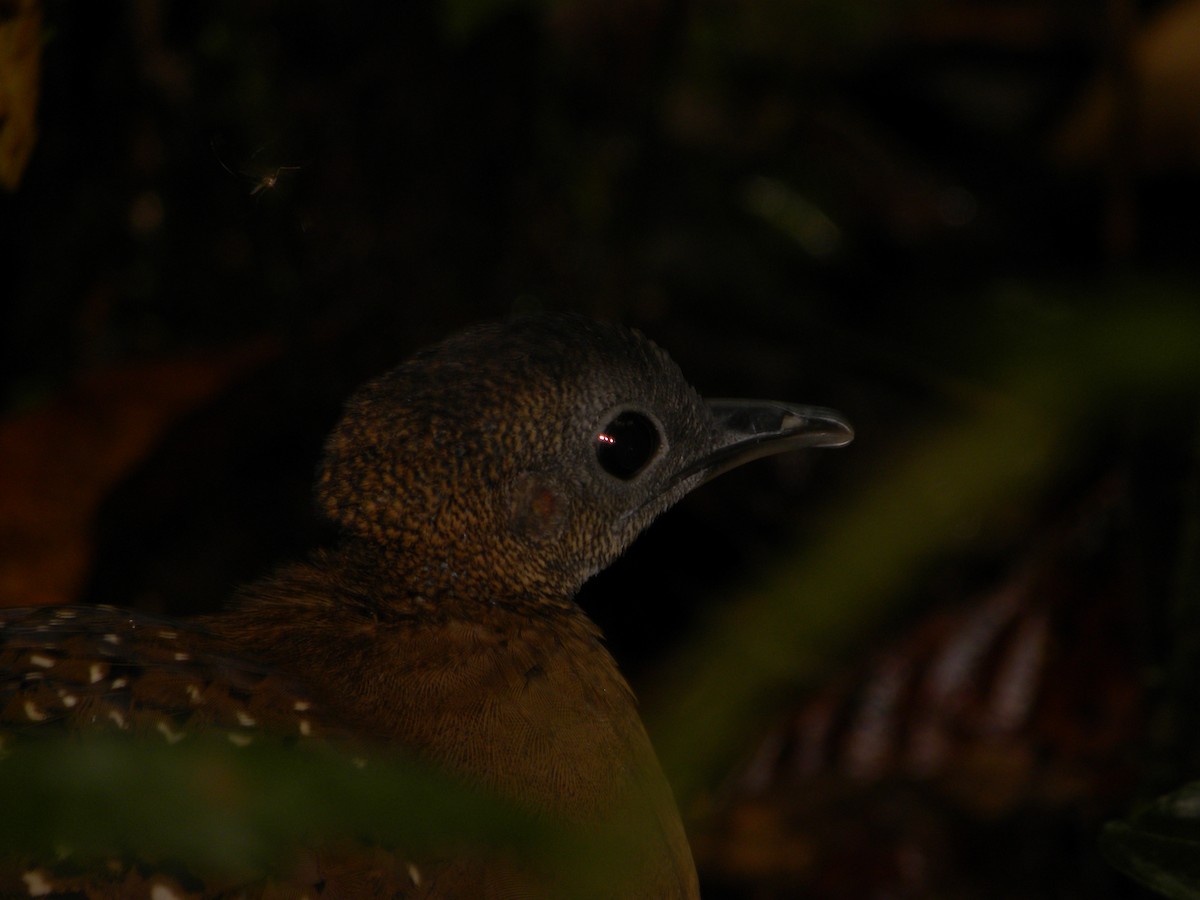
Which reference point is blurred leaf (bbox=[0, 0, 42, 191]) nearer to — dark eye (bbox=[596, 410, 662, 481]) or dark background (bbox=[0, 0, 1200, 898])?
dark background (bbox=[0, 0, 1200, 898])

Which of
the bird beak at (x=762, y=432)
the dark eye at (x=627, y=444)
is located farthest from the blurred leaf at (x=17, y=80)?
the bird beak at (x=762, y=432)

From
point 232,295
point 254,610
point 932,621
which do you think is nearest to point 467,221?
point 232,295

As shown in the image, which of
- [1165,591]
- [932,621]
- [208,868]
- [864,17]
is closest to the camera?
[208,868]

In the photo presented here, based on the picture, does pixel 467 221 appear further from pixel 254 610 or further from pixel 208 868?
pixel 208 868

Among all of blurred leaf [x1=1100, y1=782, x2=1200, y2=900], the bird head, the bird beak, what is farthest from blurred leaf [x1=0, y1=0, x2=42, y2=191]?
blurred leaf [x1=1100, y1=782, x2=1200, y2=900]

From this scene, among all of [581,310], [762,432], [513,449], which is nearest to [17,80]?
[513,449]

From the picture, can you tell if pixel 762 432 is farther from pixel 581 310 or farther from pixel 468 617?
pixel 581 310

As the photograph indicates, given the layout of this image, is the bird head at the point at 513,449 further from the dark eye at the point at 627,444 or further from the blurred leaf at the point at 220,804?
the blurred leaf at the point at 220,804
